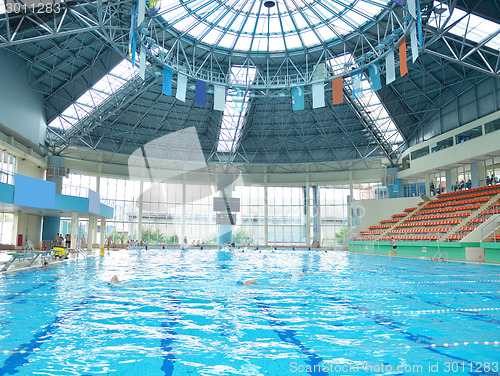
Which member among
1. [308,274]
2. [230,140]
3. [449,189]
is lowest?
[308,274]

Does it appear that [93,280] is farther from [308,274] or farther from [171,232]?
[171,232]

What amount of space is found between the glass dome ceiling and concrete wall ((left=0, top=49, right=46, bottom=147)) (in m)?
10.3

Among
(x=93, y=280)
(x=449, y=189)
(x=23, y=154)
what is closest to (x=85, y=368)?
(x=93, y=280)

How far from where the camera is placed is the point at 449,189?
3497 cm

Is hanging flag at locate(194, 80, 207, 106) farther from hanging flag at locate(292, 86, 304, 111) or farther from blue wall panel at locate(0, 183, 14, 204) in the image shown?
blue wall panel at locate(0, 183, 14, 204)

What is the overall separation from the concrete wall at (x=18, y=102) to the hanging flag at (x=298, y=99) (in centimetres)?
1869

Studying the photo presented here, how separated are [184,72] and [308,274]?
17.7m

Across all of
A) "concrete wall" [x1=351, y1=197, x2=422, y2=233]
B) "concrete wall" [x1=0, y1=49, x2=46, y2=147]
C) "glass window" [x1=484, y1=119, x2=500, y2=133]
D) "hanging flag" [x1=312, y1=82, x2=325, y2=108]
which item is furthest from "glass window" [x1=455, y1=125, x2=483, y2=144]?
"concrete wall" [x1=0, y1=49, x2=46, y2=147]

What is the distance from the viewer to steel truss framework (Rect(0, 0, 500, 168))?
74.0 feet

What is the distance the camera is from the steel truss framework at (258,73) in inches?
888

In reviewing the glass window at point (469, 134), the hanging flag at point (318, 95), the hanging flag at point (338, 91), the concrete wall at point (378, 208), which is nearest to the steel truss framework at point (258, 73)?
the hanging flag at point (318, 95)

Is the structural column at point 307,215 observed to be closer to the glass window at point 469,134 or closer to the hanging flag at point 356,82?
the glass window at point 469,134

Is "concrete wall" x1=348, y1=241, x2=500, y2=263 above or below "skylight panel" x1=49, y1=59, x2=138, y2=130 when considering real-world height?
below

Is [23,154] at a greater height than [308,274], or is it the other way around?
[23,154]
